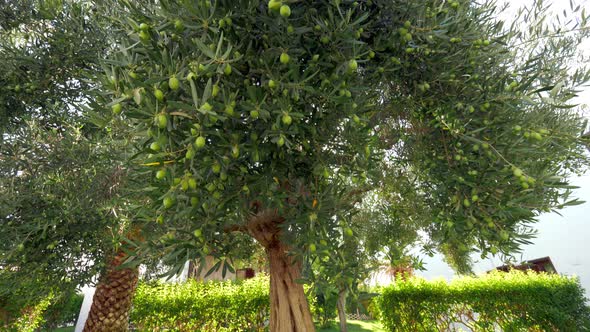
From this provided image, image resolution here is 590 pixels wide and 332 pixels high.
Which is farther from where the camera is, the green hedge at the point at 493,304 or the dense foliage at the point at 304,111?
the green hedge at the point at 493,304

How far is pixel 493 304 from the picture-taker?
27.1 feet

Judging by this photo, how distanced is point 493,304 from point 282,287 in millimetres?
7051

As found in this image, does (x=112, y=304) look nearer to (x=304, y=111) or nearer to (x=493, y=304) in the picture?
(x=304, y=111)

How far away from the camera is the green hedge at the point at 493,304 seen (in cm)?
791

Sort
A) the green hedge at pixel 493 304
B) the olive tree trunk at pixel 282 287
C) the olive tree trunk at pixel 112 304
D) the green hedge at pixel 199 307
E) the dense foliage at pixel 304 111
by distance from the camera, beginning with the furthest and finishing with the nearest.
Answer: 1. the green hedge at pixel 199 307
2. the green hedge at pixel 493 304
3. the olive tree trunk at pixel 112 304
4. the olive tree trunk at pixel 282 287
5. the dense foliage at pixel 304 111

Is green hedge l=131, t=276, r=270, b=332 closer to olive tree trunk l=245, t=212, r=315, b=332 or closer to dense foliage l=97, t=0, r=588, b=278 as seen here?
olive tree trunk l=245, t=212, r=315, b=332

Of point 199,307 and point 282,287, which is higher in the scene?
point 199,307

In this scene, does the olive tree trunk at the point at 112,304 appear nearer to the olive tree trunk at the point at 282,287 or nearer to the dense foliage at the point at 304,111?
the olive tree trunk at the point at 282,287

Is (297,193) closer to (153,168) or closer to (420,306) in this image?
(153,168)

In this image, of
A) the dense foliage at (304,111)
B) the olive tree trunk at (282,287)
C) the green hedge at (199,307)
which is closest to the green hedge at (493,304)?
the green hedge at (199,307)

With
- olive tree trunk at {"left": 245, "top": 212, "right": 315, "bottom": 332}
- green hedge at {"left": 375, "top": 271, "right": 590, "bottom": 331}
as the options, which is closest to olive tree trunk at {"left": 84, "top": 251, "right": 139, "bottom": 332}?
olive tree trunk at {"left": 245, "top": 212, "right": 315, "bottom": 332}

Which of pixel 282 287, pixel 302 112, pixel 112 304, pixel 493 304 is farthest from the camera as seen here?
pixel 493 304

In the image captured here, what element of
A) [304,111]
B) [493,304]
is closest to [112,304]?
[304,111]

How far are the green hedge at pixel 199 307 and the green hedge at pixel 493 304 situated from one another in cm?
393
